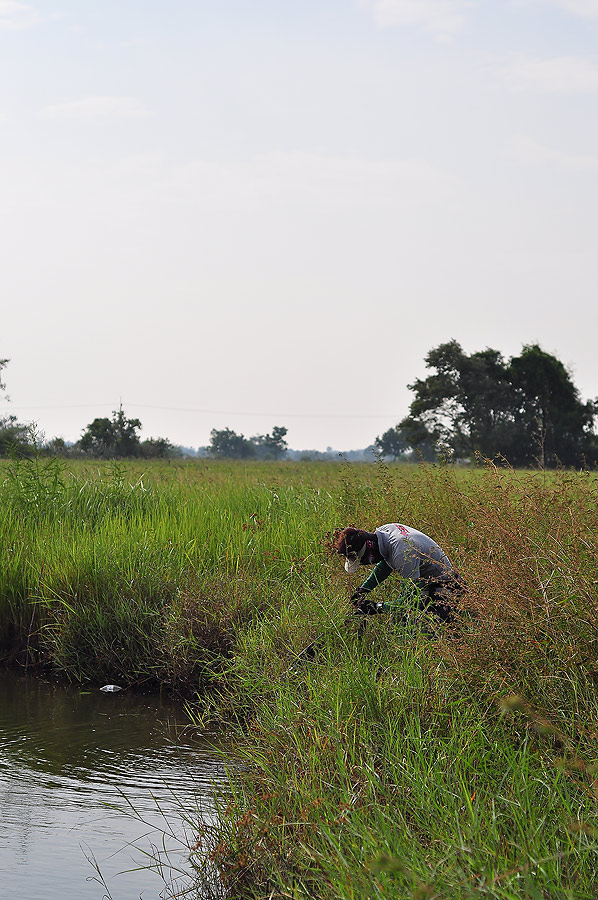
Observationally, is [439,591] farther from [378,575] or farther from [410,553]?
[378,575]

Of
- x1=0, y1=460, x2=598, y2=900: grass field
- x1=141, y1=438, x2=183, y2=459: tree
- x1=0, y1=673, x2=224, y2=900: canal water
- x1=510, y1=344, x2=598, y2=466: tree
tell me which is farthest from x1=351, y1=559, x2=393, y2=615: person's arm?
x1=510, y1=344, x2=598, y2=466: tree

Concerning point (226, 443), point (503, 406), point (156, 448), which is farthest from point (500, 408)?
point (226, 443)

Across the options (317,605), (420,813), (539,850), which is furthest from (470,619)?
(317,605)

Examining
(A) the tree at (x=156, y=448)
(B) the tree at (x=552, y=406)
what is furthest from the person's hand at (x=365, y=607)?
(B) the tree at (x=552, y=406)

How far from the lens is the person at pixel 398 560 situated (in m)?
7.22

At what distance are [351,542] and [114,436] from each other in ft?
108

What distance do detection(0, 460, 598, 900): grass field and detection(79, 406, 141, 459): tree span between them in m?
28.3

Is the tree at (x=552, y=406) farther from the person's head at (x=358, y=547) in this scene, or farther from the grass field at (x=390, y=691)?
the person's head at (x=358, y=547)

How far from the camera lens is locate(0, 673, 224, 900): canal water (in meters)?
5.60

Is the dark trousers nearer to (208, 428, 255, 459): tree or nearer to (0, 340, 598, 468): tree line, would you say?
(0, 340, 598, 468): tree line

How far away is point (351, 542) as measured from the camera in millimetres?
7746

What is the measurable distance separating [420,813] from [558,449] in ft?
138

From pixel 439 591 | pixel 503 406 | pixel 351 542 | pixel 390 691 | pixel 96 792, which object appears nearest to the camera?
pixel 390 691

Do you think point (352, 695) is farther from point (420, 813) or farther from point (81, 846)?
point (81, 846)
